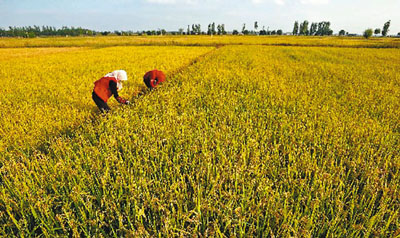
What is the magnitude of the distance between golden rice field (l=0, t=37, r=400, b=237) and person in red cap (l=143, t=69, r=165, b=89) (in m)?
0.79

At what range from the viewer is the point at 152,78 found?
20.9 ft

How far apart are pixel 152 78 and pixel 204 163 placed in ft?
16.0

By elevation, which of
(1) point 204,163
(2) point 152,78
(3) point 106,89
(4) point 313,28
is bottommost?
(1) point 204,163

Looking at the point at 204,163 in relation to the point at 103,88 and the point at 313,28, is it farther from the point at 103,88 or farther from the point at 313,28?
the point at 313,28

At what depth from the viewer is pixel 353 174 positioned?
2.25m

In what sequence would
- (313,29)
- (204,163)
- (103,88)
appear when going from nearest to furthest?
1. (204,163)
2. (103,88)
3. (313,29)

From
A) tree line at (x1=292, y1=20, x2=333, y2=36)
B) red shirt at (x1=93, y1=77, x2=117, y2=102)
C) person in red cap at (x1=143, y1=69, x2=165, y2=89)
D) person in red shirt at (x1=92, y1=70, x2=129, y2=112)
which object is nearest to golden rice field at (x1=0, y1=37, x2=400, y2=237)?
person in red shirt at (x1=92, y1=70, x2=129, y2=112)

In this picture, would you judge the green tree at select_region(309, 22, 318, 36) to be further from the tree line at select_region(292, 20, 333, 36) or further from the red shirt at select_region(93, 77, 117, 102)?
the red shirt at select_region(93, 77, 117, 102)

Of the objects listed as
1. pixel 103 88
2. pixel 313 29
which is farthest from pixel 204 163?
pixel 313 29

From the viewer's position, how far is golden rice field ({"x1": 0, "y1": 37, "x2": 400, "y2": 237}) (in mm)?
1576

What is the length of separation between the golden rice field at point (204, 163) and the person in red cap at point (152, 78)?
785 mm

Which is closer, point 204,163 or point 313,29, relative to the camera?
point 204,163

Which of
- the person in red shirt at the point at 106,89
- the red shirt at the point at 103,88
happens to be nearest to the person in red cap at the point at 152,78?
the person in red shirt at the point at 106,89

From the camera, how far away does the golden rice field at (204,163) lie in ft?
5.17
